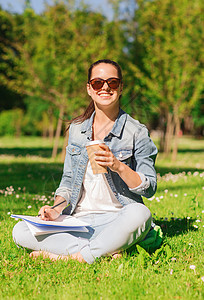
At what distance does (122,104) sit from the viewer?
21.5 ft

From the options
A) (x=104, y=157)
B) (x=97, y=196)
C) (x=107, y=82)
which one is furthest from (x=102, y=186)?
(x=107, y=82)

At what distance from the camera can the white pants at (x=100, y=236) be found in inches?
122

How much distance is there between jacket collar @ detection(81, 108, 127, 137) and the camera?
138 inches

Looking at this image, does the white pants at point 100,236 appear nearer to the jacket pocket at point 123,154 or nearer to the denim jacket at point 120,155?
the denim jacket at point 120,155

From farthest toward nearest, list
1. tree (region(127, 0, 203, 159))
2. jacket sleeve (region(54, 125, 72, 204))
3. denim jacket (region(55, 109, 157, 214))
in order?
tree (region(127, 0, 203, 159)) < jacket sleeve (region(54, 125, 72, 204)) < denim jacket (region(55, 109, 157, 214))

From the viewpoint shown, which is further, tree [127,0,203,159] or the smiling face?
tree [127,0,203,159]

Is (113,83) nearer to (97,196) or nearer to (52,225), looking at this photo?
(97,196)

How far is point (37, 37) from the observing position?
16.4 meters

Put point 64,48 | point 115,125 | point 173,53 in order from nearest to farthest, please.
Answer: point 115,125, point 64,48, point 173,53

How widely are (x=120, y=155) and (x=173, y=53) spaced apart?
13047 millimetres

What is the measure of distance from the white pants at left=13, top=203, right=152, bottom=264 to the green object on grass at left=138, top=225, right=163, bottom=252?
113mm

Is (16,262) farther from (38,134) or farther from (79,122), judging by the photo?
(38,134)

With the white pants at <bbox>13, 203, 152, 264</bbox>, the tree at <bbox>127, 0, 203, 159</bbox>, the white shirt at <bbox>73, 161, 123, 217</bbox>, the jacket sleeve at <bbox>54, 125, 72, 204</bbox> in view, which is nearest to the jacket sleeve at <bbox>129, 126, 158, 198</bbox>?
the white pants at <bbox>13, 203, 152, 264</bbox>

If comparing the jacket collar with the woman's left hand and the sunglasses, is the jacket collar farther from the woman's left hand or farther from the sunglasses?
the woman's left hand
